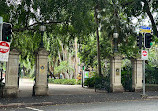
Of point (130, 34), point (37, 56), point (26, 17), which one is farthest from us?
point (130, 34)

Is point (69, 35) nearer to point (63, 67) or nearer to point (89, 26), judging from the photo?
point (89, 26)

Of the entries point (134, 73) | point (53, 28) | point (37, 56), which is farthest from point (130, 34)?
point (37, 56)

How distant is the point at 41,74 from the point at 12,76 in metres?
2.07

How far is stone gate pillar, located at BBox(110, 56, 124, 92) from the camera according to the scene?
1898cm

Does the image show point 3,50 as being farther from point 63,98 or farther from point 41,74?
point 41,74

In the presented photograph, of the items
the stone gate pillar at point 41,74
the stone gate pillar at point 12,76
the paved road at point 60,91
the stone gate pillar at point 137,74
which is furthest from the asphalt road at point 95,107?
the stone gate pillar at point 137,74

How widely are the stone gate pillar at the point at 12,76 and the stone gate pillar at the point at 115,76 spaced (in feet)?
26.1

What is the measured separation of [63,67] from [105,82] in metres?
18.4

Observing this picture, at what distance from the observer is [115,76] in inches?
754

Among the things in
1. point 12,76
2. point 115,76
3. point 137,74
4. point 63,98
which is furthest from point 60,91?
point 137,74

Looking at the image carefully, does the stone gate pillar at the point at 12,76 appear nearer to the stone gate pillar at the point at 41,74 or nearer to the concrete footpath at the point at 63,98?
the concrete footpath at the point at 63,98

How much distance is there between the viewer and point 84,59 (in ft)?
95.8

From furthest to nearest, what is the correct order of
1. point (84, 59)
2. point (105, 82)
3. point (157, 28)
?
point (84, 59) → point (157, 28) → point (105, 82)

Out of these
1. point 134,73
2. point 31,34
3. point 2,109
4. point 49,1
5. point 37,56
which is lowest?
point 2,109
